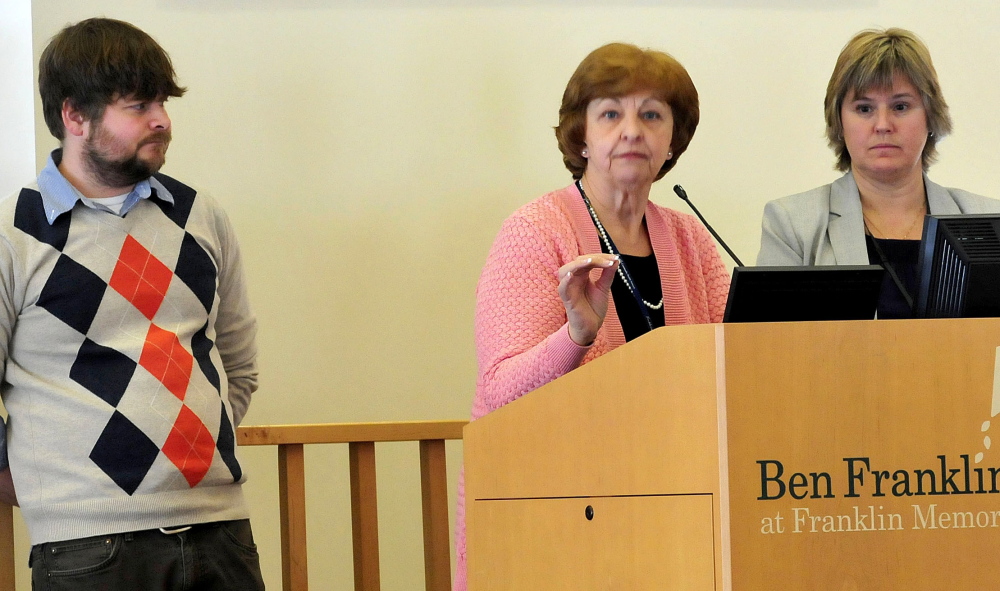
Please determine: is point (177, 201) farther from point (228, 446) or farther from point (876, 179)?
point (876, 179)

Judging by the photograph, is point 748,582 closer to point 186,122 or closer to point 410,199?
point 410,199

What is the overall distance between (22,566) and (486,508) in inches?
65.0

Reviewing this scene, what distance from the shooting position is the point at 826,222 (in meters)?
1.94

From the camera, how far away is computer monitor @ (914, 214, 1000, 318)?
1145 mm

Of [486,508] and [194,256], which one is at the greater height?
[194,256]

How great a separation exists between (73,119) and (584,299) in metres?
0.99

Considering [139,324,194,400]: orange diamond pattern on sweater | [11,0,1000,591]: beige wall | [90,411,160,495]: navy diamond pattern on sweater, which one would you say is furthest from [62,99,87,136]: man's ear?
[11,0,1000,591]: beige wall

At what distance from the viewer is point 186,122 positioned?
260cm

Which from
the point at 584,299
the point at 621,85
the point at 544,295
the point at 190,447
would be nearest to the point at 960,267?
the point at 584,299

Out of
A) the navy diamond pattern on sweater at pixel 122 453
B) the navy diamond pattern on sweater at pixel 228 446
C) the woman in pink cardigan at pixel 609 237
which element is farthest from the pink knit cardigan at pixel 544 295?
the navy diamond pattern on sweater at pixel 122 453

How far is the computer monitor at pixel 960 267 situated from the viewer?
1145mm

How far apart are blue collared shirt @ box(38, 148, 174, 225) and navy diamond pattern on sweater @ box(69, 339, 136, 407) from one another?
0.74ft

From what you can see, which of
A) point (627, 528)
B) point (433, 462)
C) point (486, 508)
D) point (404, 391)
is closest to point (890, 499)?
point (627, 528)

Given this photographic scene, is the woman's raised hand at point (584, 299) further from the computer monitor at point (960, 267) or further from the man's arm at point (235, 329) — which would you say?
the man's arm at point (235, 329)
